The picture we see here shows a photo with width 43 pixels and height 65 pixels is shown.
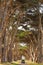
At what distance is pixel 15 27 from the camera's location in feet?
80.3

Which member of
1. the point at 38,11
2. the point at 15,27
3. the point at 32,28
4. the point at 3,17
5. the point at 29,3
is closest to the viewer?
the point at 3,17

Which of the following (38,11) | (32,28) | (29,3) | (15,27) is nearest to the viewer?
(29,3)

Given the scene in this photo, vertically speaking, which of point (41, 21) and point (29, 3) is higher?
point (29, 3)

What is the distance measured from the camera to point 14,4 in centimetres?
2020

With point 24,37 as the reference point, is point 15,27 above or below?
above

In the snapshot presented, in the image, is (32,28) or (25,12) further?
(32,28)

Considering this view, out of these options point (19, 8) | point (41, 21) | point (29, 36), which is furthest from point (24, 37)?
point (19, 8)

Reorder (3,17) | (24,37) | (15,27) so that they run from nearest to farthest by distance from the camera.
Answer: (3,17)
(15,27)
(24,37)

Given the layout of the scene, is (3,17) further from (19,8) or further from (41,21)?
(41,21)

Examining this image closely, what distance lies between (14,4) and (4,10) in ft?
7.94

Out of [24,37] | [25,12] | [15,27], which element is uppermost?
[25,12]

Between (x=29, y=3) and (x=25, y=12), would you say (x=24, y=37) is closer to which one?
(x=25, y=12)

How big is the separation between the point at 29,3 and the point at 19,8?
137 centimetres

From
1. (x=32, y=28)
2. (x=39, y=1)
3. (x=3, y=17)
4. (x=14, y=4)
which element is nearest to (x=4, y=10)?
(x=3, y=17)
